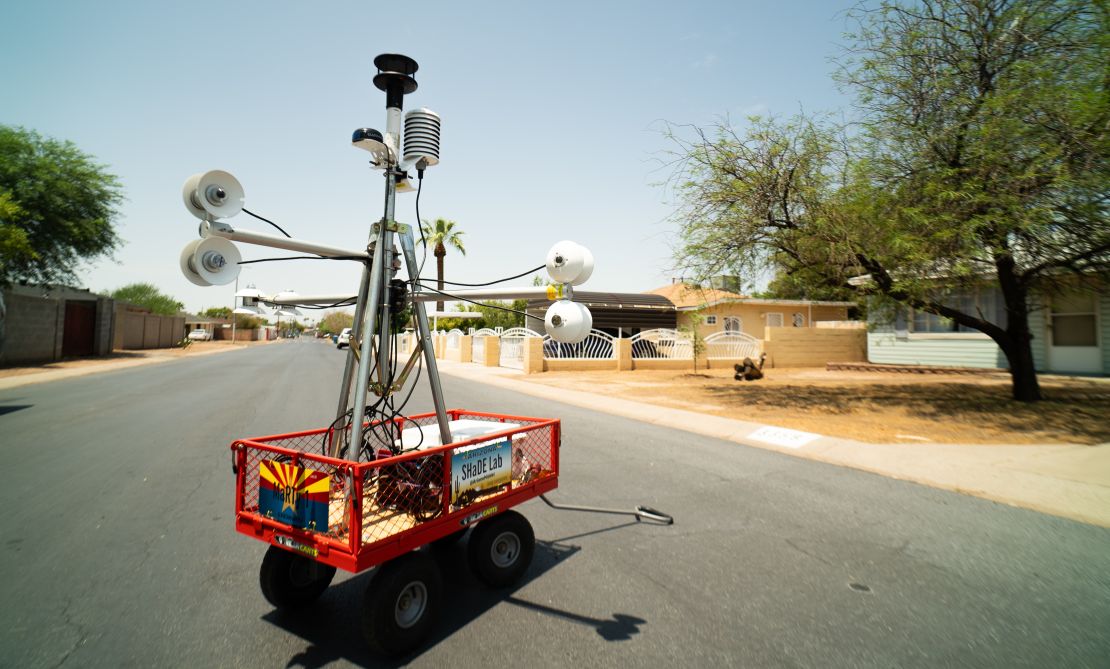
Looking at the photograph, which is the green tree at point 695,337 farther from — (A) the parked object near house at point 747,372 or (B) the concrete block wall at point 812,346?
(B) the concrete block wall at point 812,346

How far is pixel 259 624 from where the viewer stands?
9.89ft

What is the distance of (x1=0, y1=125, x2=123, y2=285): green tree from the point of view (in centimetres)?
2425

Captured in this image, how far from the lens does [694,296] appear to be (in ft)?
83.2

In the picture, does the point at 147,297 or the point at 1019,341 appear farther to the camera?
the point at 147,297

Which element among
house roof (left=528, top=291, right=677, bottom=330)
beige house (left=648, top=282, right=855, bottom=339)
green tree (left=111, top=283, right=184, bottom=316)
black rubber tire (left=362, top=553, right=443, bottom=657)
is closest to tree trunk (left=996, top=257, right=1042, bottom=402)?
black rubber tire (left=362, top=553, right=443, bottom=657)

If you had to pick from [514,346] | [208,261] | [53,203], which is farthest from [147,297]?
[208,261]

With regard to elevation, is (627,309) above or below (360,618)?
above

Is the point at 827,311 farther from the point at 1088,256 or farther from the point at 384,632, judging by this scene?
the point at 384,632

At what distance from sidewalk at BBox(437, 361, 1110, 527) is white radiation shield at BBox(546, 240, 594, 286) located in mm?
5598

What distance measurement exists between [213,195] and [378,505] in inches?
78.7

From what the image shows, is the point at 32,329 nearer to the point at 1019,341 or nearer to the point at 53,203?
the point at 53,203

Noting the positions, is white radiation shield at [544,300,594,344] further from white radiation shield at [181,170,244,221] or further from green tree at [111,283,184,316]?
green tree at [111,283,184,316]

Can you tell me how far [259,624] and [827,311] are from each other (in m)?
38.0

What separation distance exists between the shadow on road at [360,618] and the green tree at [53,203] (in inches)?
1172
